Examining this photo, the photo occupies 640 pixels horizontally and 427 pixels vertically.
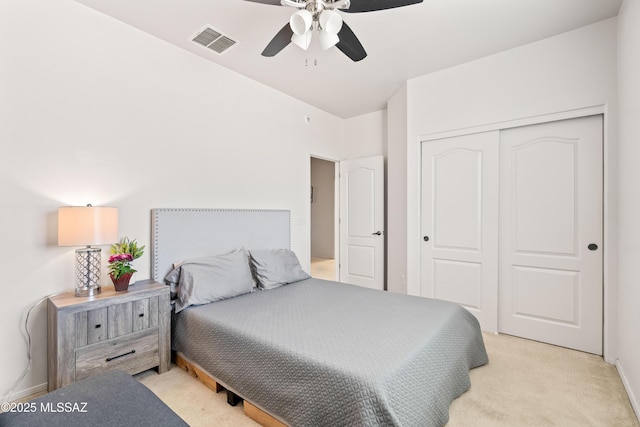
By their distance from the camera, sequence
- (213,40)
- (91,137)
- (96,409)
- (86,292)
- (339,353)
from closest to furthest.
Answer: (96,409)
(339,353)
(86,292)
(91,137)
(213,40)

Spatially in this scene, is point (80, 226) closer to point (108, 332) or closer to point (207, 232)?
point (108, 332)

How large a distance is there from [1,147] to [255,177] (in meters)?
1.99

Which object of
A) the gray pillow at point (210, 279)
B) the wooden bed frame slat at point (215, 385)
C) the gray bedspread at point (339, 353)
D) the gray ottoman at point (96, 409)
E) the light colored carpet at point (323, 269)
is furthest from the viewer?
the light colored carpet at point (323, 269)

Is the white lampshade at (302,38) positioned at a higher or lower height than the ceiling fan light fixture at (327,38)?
higher

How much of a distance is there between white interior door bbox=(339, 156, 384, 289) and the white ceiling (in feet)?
4.22

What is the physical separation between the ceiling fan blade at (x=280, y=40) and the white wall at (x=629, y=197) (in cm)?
217

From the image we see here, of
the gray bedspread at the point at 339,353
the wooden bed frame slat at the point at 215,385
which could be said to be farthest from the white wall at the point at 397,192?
the wooden bed frame slat at the point at 215,385

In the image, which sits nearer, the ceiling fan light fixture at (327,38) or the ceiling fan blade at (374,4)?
the ceiling fan blade at (374,4)

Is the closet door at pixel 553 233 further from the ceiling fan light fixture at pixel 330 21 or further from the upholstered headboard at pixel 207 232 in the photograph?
the upholstered headboard at pixel 207 232

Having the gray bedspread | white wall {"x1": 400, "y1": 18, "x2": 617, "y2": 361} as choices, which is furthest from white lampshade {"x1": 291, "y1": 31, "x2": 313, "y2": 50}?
white wall {"x1": 400, "y1": 18, "x2": 617, "y2": 361}

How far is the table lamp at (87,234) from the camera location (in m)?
1.90

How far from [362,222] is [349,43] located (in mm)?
2569

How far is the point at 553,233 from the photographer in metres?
2.70

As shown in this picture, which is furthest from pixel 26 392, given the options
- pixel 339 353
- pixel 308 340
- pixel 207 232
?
pixel 339 353
